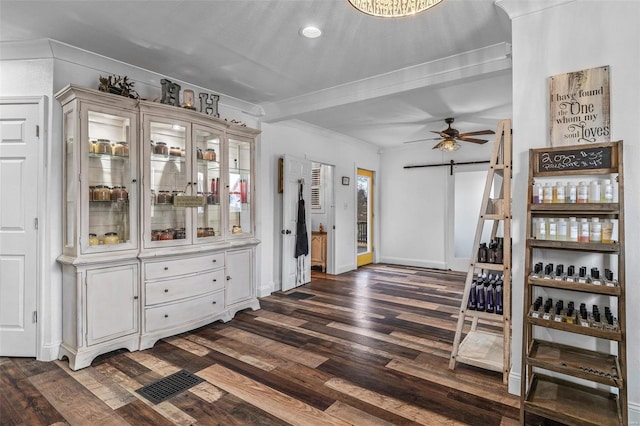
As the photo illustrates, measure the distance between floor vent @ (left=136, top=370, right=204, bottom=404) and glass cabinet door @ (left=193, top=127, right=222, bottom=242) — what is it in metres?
1.39

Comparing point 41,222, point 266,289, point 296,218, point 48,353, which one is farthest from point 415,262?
point 41,222

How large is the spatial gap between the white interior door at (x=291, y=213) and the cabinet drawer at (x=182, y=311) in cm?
158

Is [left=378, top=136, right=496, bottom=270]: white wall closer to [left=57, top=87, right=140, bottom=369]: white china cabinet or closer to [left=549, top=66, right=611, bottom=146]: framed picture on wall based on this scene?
[left=549, top=66, right=611, bottom=146]: framed picture on wall

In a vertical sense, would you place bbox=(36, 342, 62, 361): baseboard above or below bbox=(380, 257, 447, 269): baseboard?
below

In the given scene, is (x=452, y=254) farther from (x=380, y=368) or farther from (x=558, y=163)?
(x=558, y=163)

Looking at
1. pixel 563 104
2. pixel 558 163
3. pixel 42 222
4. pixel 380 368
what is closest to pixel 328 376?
pixel 380 368

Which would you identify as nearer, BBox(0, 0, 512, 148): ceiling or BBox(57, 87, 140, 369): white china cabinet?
BBox(0, 0, 512, 148): ceiling

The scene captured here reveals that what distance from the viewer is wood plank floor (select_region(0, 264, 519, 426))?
213 centimetres

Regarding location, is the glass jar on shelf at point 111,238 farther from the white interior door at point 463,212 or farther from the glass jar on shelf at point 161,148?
the white interior door at point 463,212

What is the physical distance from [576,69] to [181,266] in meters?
3.52

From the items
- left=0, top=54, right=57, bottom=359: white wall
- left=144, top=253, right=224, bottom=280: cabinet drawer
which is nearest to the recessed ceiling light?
left=0, top=54, right=57, bottom=359: white wall

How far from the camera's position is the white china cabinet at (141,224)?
9.25 ft

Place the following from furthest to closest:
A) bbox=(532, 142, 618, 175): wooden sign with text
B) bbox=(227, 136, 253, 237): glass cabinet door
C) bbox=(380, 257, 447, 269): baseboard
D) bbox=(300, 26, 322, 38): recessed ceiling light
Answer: bbox=(380, 257, 447, 269): baseboard, bbox=(227, 136, 253, 237): glass cabinet door, bbox=(300, 26, 322, 38): recessed ceiling light, bbox=(532, 142, 618, 175): wooden sign with text

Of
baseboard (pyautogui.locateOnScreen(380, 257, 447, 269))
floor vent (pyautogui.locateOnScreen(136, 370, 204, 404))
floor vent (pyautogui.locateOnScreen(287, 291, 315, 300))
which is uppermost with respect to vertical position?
baseboard (pyautogui.locateOnScreen(380, 257, 447, 269))
